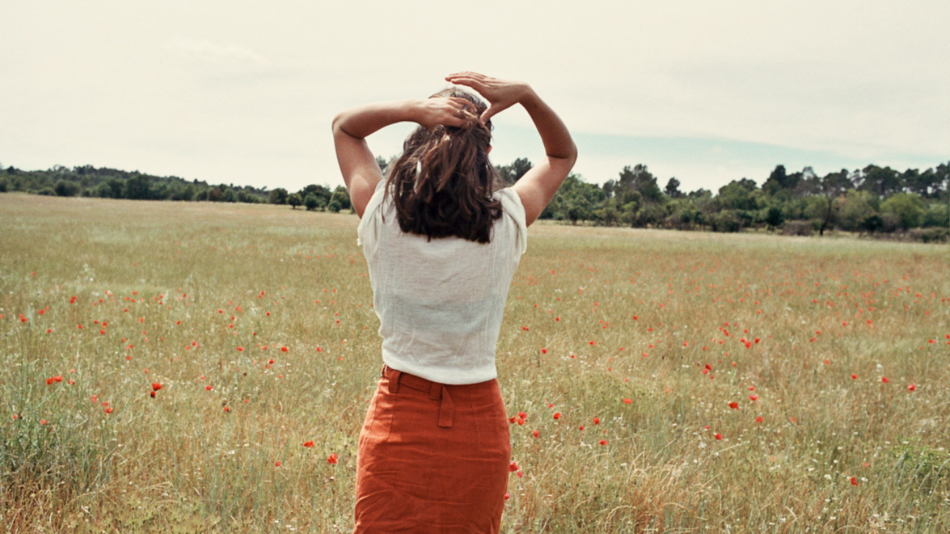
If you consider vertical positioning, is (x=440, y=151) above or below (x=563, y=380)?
above

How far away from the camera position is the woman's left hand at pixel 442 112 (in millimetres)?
1530

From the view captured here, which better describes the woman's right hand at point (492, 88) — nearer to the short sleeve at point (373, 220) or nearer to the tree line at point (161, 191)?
the short sleeve at point (373, 220)

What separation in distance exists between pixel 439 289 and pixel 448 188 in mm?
284

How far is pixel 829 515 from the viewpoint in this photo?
3.05 meters

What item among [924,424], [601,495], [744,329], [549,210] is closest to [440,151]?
[601,495]


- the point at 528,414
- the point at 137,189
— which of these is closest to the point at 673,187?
the point at 137,189

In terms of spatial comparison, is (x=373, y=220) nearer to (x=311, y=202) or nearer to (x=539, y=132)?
(x=539, y=132)

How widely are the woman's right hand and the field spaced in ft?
6.62

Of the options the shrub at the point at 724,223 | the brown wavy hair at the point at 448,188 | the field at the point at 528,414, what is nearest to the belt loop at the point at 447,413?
the brown wavy hair at the point at 448,188

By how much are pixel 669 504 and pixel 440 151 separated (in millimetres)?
2480

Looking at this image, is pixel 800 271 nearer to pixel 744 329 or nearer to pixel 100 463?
pixel 744 329

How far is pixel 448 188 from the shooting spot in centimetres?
147

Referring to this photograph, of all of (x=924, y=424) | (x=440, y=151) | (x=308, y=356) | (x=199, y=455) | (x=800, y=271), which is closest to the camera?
(x=440, y=151)

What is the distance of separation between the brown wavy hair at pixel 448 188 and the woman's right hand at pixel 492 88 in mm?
129
